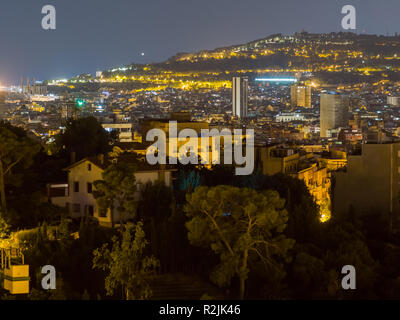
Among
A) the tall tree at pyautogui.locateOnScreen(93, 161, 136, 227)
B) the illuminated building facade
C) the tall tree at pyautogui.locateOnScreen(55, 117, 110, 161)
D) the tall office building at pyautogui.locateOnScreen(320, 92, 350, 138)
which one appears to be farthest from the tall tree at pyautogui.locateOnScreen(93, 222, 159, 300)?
the tall office building at pyautogui.locateOnScreen(320, 92, 350, 138)

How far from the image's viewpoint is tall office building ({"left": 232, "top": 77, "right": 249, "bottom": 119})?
238 ft

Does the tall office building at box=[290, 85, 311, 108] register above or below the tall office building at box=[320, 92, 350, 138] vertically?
above

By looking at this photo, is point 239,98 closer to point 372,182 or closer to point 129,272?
point 372,182

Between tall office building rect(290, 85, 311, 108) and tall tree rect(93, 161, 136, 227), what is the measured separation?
72.0m

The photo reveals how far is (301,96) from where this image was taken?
280ft

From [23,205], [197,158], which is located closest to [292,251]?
[23,205]

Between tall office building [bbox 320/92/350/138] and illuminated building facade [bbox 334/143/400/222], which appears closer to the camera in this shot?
illuminated building facade [bbox 334/143/400/222]

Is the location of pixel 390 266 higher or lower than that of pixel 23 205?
lower

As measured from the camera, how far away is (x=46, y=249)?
467 inches

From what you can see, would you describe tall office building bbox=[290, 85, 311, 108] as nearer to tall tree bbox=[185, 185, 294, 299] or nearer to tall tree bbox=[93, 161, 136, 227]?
tall tree bbox=[93, 161, 136, 227]

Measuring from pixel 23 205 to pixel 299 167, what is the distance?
10.7 metres

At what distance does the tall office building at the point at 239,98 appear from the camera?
72.6 meters

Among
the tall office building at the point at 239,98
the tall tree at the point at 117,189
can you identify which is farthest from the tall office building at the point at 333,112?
the tall tree at the point at 117,189
